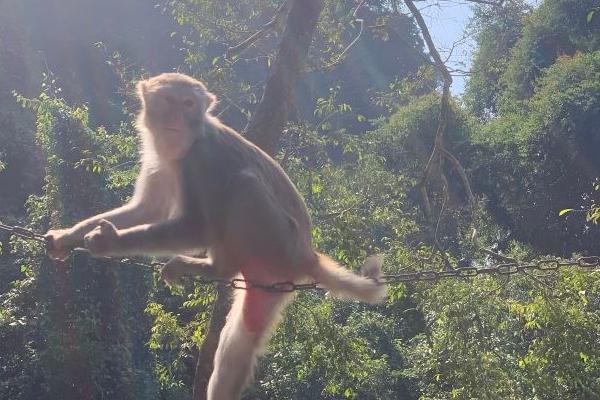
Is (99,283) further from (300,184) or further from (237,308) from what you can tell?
(237,308)

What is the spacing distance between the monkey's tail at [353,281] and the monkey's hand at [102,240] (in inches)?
51.1

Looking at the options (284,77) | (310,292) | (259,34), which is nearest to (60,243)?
(284,77)

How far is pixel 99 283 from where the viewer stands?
434 inches

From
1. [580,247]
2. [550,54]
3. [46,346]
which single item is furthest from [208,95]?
[550,54]

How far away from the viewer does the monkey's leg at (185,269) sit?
176 inches

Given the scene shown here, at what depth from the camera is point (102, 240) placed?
169 inches

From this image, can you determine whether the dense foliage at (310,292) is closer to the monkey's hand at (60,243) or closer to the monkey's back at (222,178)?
the monkey's back at (222,178)

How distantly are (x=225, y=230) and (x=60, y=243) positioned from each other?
43.0 inches

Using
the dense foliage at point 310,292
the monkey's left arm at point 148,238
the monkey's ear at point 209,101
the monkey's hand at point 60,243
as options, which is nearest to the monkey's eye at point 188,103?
the monkey's ear at point 209,101

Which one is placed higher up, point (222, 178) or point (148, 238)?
point (222, 178)

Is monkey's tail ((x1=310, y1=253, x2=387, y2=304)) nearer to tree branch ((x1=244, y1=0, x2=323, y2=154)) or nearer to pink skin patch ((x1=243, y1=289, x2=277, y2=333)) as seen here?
pink skin patch ((x1=243, y1=289, x2=277, y2=333))

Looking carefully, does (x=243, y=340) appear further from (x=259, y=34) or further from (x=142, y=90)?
(x=259, y=34)

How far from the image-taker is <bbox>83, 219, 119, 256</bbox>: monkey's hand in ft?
14.0

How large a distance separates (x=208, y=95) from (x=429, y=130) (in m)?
19.0
